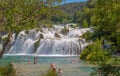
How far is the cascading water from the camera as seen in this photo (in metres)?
58.5

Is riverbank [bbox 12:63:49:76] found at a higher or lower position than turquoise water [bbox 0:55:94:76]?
higher

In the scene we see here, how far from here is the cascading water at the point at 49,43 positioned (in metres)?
58.5

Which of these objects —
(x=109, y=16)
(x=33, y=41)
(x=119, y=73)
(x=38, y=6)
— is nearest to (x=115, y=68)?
(x=119, y=73)

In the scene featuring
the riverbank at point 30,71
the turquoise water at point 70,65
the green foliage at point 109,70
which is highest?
the green foliage at point 109,70

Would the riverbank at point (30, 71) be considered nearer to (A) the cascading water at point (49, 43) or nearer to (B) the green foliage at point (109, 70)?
(B) the green foliage at point (109, 70)

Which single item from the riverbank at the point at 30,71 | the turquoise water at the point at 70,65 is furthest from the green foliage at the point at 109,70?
the turquoise water at the point at 70,65

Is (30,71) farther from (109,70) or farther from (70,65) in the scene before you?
(109,70)

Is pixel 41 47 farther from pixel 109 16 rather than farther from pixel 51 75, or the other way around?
pixel 109 16

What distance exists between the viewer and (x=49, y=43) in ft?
201

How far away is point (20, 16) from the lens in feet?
43.7

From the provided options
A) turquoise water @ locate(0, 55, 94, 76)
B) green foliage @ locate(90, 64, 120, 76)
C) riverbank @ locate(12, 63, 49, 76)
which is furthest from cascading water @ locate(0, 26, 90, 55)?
green foliage @ locate(90, 64, 120, 76)

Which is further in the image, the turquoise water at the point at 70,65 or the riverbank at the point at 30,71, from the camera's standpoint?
the turquoise water at the point at 70,65

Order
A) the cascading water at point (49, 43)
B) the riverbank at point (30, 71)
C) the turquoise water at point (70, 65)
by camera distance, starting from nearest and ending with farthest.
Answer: the riverbank at point (30, 71)
the turquoise water at point (70, 65)
the cascading water at point (49, 43)

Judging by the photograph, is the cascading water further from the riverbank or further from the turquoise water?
the riverbank
